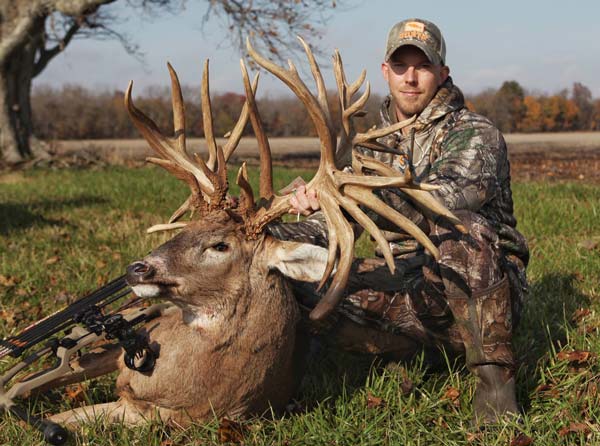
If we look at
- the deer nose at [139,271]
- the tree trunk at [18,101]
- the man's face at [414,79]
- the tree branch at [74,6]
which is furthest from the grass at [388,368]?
the tree trunk at [18,101]

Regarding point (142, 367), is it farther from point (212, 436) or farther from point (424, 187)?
point (424, 187)

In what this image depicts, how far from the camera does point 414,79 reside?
4.25 metres

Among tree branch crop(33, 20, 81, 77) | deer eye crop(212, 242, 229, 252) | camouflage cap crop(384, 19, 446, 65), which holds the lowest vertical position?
deer eye crop(212, 242, 229, 252)

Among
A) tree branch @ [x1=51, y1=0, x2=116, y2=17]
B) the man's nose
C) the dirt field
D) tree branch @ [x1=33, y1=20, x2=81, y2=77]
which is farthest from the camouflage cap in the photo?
tree branch @ [x1=33, y1=20, x2=81, y2=77]

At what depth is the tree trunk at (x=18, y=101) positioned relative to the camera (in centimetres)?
1593

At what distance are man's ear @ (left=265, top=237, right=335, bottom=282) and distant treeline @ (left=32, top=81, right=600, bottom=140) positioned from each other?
2458cm

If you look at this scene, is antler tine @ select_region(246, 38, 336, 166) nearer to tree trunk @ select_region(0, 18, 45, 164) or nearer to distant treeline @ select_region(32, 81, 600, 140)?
tree trunk @ select_region(0, 18, 45, 164)

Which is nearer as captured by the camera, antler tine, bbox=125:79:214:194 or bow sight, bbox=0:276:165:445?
bow sight, bbox=0:276:165:445

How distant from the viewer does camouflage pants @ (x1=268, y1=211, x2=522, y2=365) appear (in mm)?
3418

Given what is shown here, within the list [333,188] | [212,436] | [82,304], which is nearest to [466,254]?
[333,188]

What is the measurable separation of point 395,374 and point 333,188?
116 centimetres

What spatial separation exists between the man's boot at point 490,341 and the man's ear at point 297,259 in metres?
0.71

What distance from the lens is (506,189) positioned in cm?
403

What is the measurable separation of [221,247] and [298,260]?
13.7 inches
